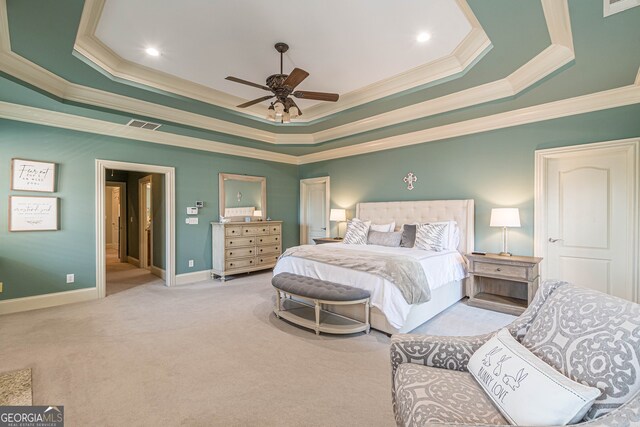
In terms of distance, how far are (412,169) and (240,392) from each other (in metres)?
4.37

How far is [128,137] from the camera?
15.2 ft

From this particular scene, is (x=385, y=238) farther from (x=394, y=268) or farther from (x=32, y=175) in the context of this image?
(x=32, y=175)

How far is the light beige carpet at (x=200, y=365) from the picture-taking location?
1.89 m

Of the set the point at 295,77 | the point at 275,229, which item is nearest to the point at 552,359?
the point at 295,77

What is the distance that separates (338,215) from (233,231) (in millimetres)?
2183

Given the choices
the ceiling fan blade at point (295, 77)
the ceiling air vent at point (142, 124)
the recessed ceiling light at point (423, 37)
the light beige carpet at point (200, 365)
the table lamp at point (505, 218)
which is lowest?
the light beige carpet at point (200, 365)

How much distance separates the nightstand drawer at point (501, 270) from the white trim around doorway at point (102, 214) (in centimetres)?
501

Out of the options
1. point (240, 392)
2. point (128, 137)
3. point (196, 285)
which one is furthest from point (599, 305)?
point (128, 137)

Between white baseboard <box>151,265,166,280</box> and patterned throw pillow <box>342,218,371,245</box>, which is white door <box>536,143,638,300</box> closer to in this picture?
patterned throw pillow <box>342,218,371,245</box>

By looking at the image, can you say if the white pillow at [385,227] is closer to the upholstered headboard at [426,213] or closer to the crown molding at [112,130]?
the upholstered headboard at [426,213]

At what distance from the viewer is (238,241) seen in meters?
5.52

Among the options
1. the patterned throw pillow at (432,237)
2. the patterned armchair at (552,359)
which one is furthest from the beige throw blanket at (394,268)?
the patterned armchair at (552,359)

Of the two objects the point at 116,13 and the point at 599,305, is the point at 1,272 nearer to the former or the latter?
the point at 116,13

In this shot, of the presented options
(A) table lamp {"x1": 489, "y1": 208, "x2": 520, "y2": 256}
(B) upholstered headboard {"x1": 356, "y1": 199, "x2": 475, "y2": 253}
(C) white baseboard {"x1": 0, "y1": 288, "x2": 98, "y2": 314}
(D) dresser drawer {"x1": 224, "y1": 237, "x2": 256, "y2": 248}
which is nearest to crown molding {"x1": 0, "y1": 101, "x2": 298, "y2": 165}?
(D) dresser drawer {"x1": 224, "y1": 237, "x2": 256, "y2": 248}
